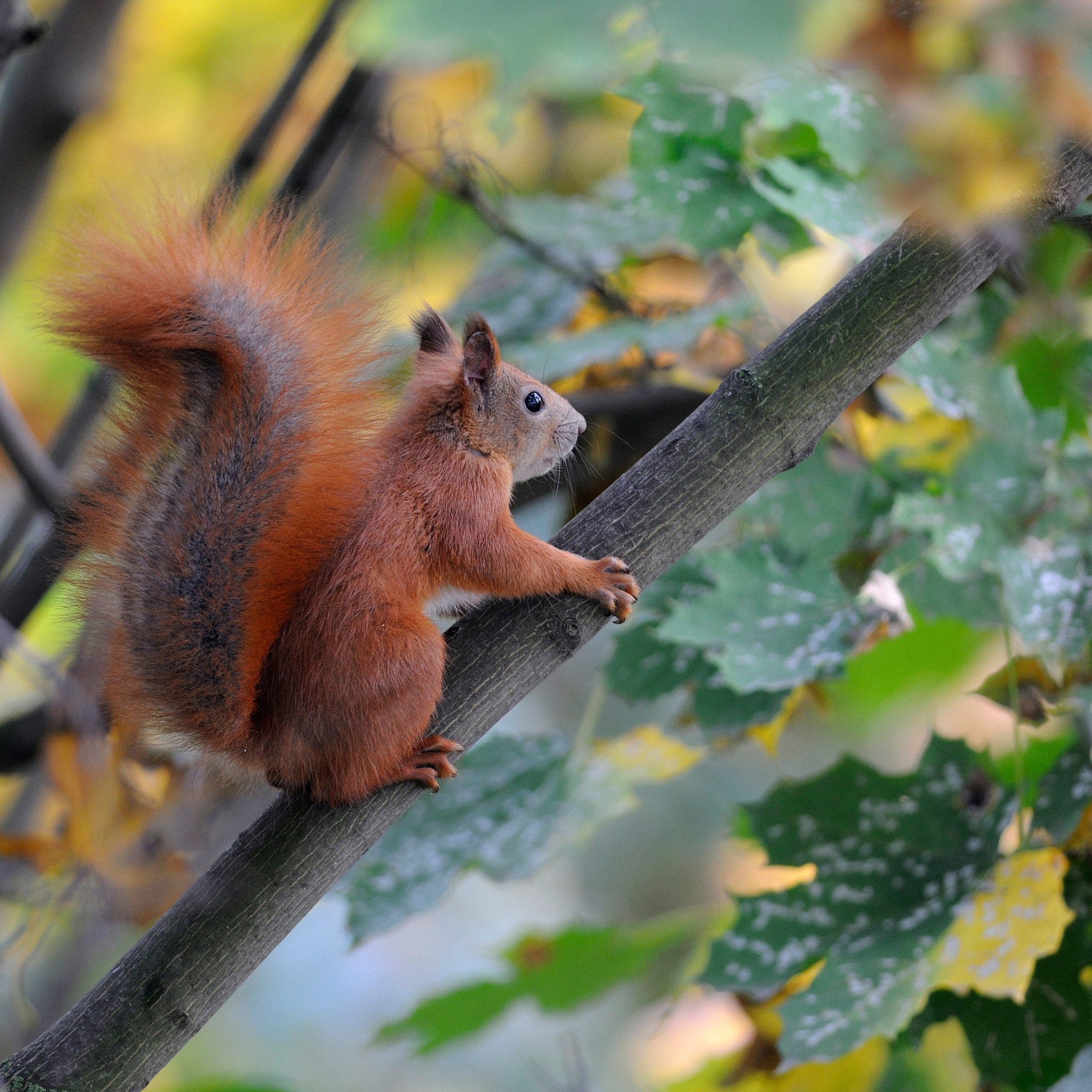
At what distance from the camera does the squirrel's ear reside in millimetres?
1320

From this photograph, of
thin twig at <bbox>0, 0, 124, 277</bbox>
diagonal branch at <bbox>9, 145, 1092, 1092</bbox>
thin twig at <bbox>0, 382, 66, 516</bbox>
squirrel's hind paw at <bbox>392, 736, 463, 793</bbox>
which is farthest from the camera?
thin twig at <bbox>0, 0, 124, 277</bbox>

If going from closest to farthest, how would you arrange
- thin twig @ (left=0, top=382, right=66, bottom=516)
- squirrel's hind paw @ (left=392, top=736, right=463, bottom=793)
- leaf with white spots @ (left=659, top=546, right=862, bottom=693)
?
squirrel's hind paw @ (left=392, top=736, right=463, bottom=793), leaf with white spots @ (left=659, top=546, right=862, bottom=693), thin twig @ (left=0, top=382, right=66, bottom=516)

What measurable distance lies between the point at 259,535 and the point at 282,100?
956 mm

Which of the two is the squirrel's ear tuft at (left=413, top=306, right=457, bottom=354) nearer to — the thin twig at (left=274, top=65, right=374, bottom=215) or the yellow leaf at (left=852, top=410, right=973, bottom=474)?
the thin twig at (left=274, top=65, right=374, bottom=215)

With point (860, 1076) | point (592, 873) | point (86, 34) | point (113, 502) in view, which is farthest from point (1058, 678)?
point (592, 873)

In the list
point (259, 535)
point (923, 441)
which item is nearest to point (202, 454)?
point (259, 535)

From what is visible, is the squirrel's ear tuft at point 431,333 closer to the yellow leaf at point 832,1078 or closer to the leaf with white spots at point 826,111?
the leaf with white spots at point 826,111

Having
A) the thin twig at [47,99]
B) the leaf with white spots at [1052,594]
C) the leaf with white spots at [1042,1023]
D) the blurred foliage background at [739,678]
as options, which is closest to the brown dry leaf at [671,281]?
the blurred foliage background at [739,678]

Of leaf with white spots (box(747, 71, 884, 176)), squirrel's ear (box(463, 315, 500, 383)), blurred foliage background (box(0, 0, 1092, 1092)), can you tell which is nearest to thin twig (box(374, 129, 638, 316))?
blurred foliage background (box(0, 0, 1092, 1092))

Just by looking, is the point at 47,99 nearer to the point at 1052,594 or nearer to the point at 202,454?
the point at 202,454

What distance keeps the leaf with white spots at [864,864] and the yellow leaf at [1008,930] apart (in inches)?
1.0

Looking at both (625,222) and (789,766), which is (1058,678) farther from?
(789,766)

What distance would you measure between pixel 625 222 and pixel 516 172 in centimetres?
143

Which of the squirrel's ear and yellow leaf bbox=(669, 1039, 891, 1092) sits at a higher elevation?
the squirrel's ear
